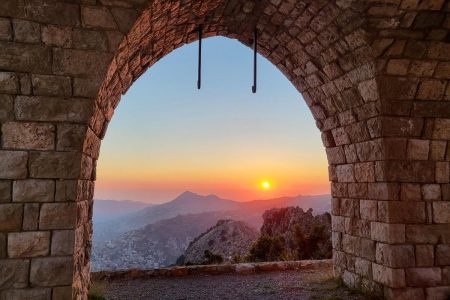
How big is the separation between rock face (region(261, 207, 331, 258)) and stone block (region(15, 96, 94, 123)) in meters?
8.80

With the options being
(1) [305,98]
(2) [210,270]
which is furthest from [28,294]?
(1) [305,98]

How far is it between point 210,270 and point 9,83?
5.11 meters

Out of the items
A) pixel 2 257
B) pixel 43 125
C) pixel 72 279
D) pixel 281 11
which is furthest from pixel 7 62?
pixel 281 11

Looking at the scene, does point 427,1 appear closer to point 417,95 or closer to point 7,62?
point 417,95

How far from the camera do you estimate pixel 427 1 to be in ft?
13.4

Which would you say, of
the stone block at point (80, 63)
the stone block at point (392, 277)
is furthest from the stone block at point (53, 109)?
the stone block at point (392, 277)

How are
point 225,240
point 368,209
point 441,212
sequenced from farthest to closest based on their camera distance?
point 225,240, point 368,209, point 441,212

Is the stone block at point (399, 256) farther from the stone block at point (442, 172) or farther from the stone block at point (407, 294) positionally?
the stone block at point (442, 172)

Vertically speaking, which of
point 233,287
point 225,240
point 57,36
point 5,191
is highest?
point 57,36

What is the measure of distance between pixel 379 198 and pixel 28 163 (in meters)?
4.18

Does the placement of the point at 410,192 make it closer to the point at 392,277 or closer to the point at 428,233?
the point at 428,233

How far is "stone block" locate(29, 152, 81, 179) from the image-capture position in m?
3.26

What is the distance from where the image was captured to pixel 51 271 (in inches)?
127

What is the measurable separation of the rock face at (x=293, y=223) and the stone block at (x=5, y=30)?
374 inches
